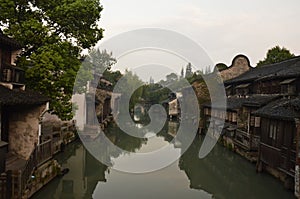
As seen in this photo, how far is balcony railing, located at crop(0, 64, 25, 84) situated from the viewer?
1246cm

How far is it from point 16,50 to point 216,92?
A: 26571 millimetres

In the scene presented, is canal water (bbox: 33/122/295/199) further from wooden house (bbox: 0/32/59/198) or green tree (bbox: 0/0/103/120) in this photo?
green tree (bbox: 0/0/103/120)

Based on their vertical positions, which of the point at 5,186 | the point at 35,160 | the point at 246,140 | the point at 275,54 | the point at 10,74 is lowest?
the point at 5,186

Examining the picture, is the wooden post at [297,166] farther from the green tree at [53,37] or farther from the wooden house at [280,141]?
the green tree at [53,37]

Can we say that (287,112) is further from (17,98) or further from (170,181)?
(17,98)

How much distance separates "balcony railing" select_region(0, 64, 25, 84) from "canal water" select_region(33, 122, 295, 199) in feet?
15.7

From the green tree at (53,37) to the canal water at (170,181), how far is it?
12.0ft

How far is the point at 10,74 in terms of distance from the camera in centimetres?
1262

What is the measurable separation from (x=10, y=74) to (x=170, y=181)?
910 cm

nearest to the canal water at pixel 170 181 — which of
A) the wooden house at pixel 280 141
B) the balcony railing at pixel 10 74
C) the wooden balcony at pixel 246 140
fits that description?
the wooden house at pixel 280 141

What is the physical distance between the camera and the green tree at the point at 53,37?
46.9 feet

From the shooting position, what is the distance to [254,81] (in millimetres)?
25781

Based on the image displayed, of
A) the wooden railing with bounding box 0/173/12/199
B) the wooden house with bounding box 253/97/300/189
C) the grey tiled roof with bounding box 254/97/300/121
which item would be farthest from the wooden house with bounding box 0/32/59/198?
the grey tiled roof with bounding box 254/97/300/121

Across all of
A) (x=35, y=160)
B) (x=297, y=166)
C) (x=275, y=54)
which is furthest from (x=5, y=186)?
(x=275, y=54)
